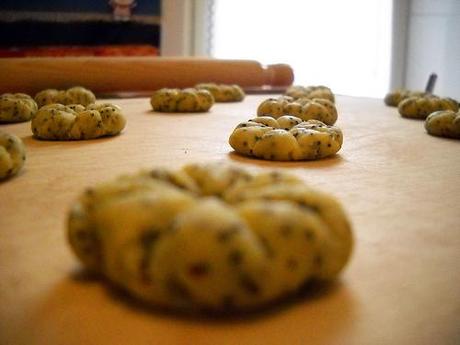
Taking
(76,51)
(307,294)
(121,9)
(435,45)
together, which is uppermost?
(121,9)

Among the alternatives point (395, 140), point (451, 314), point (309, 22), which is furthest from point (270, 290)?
point (309, 22)

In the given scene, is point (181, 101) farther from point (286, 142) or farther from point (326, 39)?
point (326, 39)

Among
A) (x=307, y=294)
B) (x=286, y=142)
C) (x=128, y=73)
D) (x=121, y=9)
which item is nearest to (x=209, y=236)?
(x=307, y=294)

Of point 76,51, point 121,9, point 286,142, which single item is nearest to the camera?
point 286,142

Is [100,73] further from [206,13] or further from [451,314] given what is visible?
[206,13]

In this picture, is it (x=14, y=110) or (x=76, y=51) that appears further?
(x=76, y=51)

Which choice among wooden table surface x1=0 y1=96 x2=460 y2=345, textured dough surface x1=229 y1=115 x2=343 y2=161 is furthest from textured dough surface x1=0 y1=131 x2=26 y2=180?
textured dough surface x1=229 y1=115 x2=343 y2=161

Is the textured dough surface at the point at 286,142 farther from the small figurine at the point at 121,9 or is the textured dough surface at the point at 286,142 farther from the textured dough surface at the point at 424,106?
the small figurine at the point at 121,9
